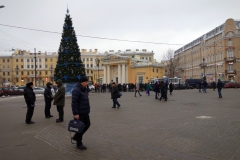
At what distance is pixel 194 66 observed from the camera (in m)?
82.5

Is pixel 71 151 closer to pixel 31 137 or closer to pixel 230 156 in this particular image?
pixel 31 137

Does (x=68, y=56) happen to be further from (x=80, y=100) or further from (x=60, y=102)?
(x=80, y=100)

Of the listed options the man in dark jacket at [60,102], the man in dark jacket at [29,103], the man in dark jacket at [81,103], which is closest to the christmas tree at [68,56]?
the man in dark jacket at [60,102]

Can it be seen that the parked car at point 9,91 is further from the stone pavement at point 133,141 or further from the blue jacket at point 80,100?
the blue jacket at point 80,100

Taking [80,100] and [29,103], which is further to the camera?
[29,103]

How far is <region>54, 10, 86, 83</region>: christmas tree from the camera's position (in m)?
30.1

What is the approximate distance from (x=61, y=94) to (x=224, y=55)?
59668 mm

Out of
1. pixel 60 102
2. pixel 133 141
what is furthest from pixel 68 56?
pixel 133 141

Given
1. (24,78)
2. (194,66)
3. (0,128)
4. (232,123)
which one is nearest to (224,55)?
(194,66)

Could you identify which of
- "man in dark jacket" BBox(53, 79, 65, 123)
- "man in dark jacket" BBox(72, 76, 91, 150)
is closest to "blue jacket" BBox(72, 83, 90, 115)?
"man in dark jacket" BBox(72, 76, 91, 150)

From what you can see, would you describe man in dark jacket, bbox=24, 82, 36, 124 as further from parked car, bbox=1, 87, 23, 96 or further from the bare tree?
the bare tree

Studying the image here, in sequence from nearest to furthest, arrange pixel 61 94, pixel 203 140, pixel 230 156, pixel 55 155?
pixel 230 156
pixel 55 155
pixel 203 140
pixel 61 94

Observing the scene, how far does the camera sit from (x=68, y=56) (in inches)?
1195

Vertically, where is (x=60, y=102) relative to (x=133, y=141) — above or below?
above
